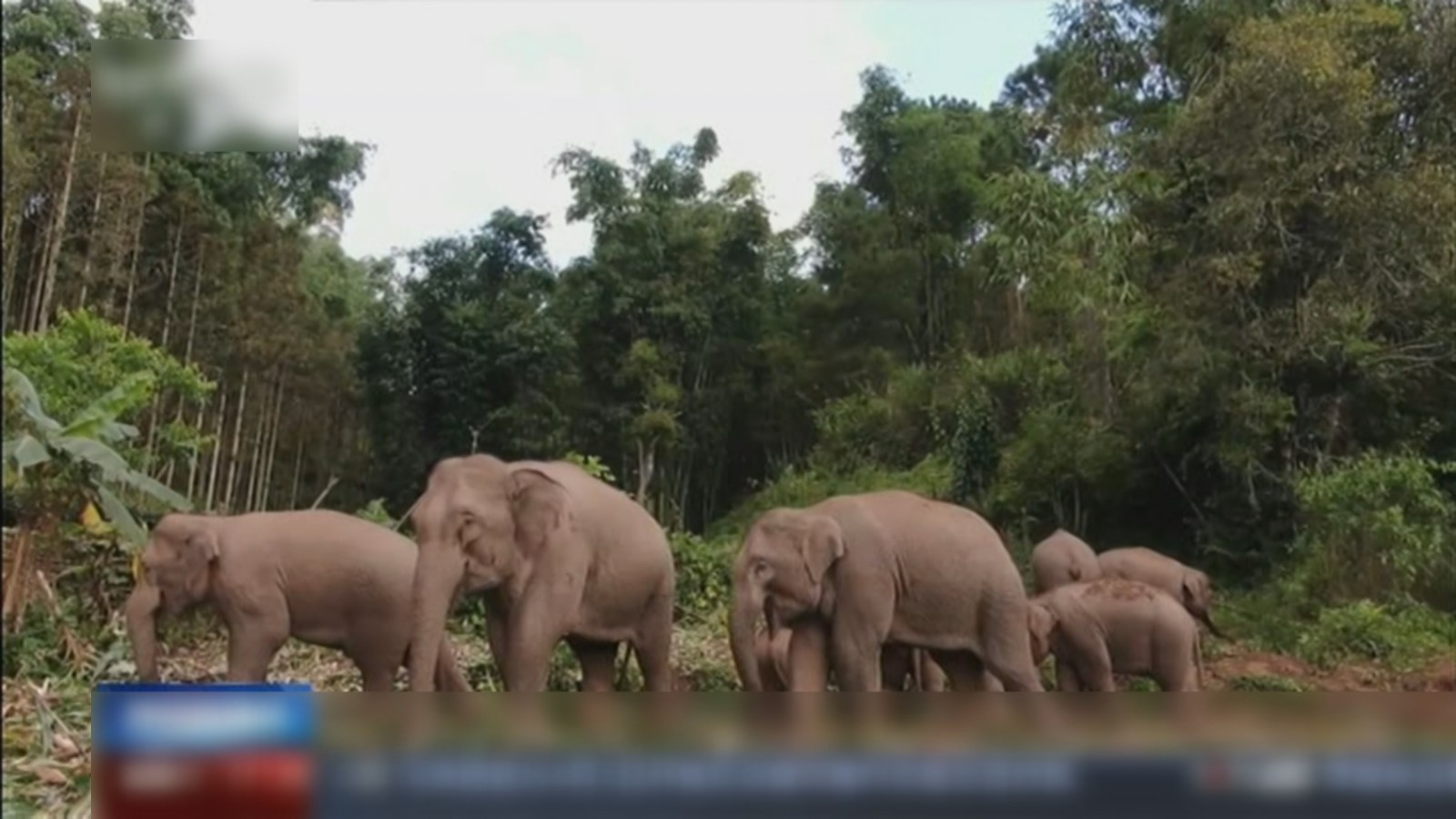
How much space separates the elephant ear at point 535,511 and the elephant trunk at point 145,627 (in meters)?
1.41

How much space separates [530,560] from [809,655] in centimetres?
95

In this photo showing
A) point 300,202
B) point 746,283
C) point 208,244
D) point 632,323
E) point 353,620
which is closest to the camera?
point 353,620

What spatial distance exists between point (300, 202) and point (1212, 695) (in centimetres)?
1347

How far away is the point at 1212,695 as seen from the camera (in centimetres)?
127

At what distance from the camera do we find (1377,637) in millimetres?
9422

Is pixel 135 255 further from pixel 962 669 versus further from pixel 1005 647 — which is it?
pixel 1005 647

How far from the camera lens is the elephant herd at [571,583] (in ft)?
13.2

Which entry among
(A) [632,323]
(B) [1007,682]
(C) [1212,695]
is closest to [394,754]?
(C) [1212,695]

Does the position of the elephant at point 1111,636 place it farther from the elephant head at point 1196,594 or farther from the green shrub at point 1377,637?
the green shrub at point 1377,637

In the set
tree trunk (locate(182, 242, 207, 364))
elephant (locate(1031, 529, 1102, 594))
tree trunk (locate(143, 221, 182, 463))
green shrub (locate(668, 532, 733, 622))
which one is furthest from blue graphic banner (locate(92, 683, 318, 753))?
tree trunk (locate(182, 242, 207, 364))

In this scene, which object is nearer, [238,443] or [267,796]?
[267,796]

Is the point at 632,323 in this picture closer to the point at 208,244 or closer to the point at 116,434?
the point at 208,244

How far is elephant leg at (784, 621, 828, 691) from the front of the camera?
4387 mm

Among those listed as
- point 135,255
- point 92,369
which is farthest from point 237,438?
point 92,369
